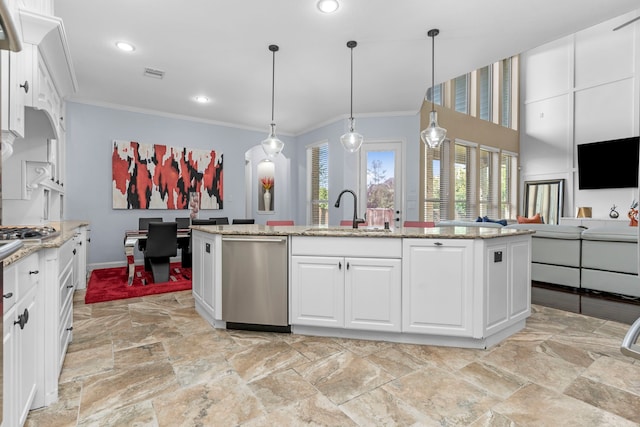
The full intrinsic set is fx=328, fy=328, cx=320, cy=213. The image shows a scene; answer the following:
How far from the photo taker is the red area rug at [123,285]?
3.76 m

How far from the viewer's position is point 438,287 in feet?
7.90

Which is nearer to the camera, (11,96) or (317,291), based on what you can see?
(11,96)

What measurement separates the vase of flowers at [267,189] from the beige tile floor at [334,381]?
500cm

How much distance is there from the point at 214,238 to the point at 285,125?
459 centimetres

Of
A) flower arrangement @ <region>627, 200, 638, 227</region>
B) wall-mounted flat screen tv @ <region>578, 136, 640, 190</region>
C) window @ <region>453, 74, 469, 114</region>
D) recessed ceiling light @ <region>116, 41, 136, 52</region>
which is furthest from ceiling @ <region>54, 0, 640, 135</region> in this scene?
wall-mounted flat screen tv @ <region>578, 136, 640, 190</region>

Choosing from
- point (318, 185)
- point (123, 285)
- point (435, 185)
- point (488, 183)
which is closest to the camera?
point (123, 285)

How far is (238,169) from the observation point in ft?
22.0

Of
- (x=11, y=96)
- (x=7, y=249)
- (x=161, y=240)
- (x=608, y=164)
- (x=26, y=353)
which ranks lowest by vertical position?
(x=26, y=353)

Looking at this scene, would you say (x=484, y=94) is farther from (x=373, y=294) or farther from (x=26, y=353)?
(x=26, y=353)

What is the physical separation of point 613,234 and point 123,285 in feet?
18.9

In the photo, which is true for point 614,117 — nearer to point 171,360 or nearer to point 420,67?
point 420,67

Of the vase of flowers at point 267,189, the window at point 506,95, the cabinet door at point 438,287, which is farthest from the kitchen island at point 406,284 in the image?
the window at point 506,95

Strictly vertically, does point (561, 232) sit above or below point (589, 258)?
above

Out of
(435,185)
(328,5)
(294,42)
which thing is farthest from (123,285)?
(435,185)
